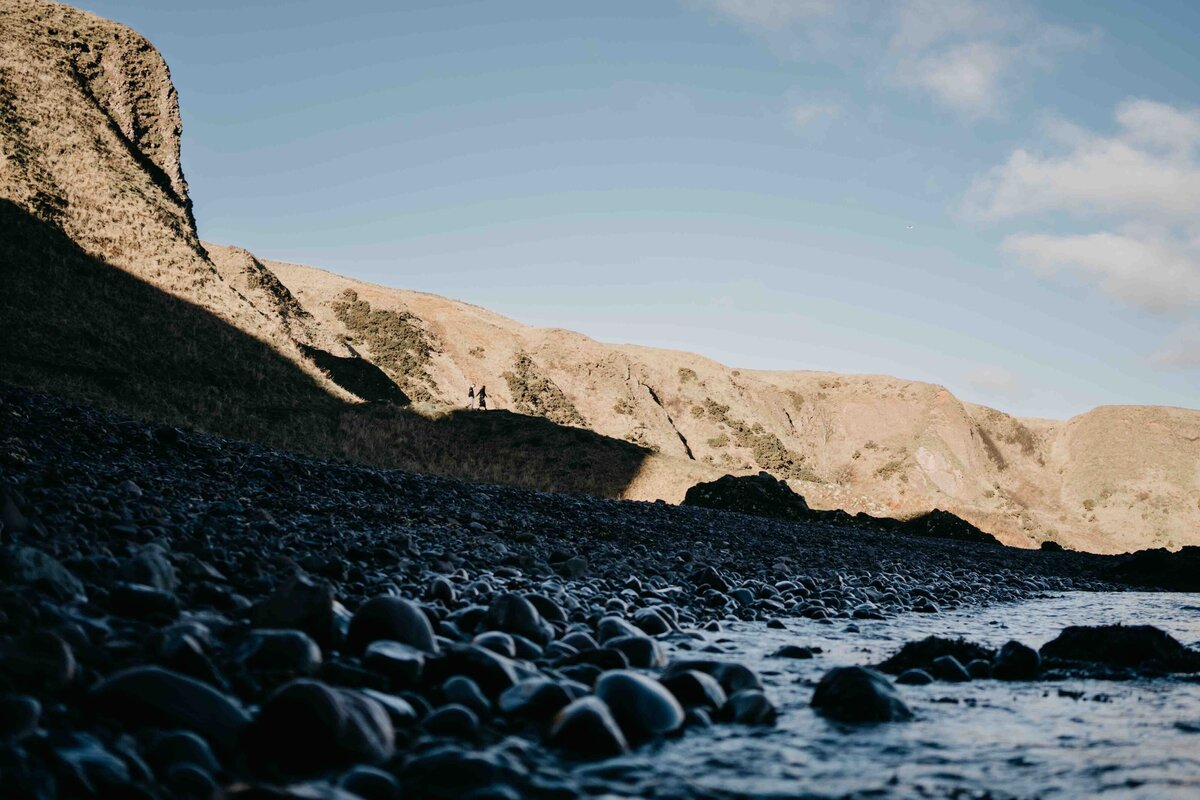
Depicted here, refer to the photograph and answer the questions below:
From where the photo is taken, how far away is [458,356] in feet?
203

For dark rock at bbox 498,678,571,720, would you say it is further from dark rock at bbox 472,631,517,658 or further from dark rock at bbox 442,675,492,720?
dark rock at bbox 472,631,517,658

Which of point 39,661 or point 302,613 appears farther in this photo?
point 302,613

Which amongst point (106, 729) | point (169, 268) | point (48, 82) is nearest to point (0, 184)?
point (169, 268)

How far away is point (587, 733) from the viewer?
2.79 metres

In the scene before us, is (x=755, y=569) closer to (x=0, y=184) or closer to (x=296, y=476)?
(x=296, y=476)

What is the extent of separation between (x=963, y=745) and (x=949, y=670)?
5.33 feet

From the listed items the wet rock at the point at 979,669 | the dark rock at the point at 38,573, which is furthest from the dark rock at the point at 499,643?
the wet rock at the point at 979,669

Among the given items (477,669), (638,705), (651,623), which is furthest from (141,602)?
(651,623)

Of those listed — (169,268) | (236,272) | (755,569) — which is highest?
(236,272)

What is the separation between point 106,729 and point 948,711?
11.6ft

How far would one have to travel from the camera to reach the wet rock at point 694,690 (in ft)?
11.5

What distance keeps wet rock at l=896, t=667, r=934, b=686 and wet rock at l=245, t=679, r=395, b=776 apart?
125 inches

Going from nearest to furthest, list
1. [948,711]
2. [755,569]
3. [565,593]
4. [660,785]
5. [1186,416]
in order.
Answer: [660,785] → [948,711] → [565,593] → [755,569] → [1186,416]

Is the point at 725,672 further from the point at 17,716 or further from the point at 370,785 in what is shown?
the point at 17,716
